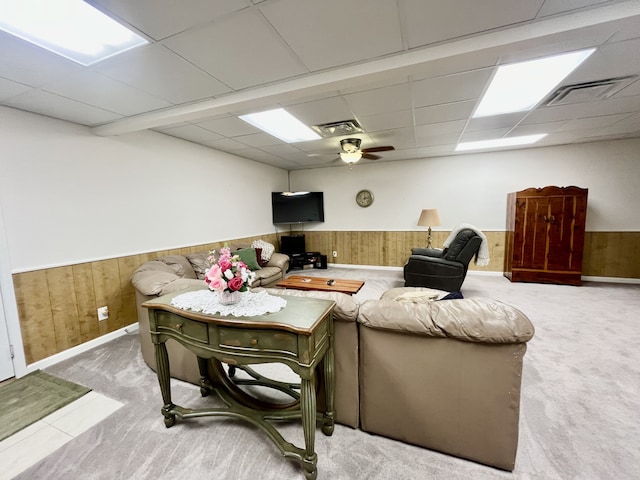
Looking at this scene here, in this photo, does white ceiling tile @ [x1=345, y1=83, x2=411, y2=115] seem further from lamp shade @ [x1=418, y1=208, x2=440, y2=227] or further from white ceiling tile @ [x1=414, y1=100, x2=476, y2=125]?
lamp shade @ [x1=418, y1=208, x2=440, y2=227]

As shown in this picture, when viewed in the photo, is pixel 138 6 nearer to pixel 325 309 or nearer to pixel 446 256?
pixel 325 309

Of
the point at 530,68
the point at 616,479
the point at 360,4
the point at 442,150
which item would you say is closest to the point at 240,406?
the point at 616,479

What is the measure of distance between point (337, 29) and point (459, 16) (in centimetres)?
67

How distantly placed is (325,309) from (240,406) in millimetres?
975

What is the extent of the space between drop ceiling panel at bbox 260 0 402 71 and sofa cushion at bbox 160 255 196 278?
2673 mm

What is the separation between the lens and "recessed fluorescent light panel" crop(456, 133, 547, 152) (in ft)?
13.4

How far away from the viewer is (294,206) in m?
5.98

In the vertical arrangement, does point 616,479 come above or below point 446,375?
below

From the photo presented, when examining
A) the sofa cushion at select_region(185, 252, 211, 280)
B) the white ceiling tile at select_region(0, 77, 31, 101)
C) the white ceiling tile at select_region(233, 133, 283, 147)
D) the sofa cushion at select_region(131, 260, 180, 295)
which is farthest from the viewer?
the white ceiling tile at select_region(233, 133, 283, 147)

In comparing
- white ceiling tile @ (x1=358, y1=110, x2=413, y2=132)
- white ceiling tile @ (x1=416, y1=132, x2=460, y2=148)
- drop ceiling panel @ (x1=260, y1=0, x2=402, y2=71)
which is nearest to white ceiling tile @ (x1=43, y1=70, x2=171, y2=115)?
drop ceiling panel @ (x1=260, y1=0, x2=402, y2=71)

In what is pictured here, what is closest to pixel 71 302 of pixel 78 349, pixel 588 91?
pixel 78 349

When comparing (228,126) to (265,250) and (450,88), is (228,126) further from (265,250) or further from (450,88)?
(450,88)

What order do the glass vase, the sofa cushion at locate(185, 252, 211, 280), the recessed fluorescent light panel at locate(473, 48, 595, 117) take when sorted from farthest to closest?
the sofa cushion at locate(185, 252, 211, 280) < the recessed fluorescent light panel at locate(473, 48, 595, 117) < the glass vase

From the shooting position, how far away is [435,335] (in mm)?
1331
